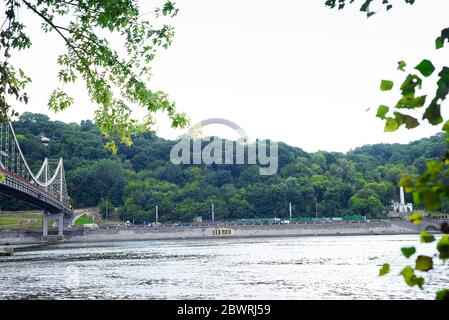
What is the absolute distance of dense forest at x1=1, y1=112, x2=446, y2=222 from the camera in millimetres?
112812

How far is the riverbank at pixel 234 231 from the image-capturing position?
3605 inches

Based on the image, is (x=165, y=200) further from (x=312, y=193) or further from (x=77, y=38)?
(x=77, y=38)

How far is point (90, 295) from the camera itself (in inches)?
794

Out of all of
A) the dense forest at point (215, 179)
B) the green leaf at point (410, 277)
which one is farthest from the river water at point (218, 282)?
the dense forest at point (215, 179)

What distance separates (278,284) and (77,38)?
1609 centimetres

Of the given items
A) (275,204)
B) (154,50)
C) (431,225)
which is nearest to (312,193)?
(275,204)

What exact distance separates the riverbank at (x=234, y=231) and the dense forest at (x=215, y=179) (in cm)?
1421

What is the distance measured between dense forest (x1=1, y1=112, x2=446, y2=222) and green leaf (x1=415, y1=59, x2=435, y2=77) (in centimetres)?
10129

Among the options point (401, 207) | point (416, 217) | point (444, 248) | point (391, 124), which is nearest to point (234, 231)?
point (401, 207)

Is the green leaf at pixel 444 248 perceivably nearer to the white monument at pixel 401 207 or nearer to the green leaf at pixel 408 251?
the green leaf at pixel 408 251

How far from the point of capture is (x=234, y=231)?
97500 mm

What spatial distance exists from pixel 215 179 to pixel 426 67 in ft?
414

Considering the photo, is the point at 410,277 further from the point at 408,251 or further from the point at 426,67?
the point at 426,67

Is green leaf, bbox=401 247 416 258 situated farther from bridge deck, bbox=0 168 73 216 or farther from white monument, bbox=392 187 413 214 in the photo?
white monument, bbox=392 187 413 214
